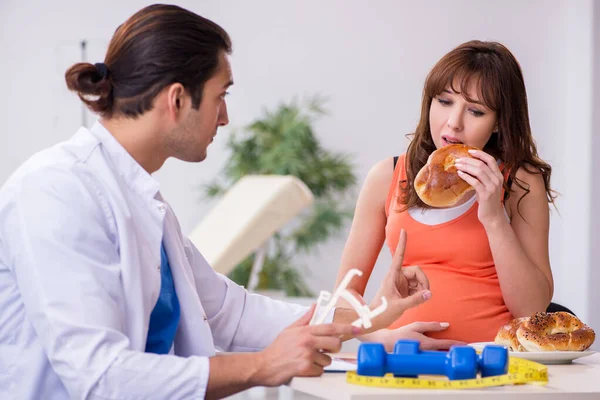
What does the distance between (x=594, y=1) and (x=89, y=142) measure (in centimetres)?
496

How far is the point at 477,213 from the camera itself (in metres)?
2.07

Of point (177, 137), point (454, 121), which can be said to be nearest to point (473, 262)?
point (454, 121)

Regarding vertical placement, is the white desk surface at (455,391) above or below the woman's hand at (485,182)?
below

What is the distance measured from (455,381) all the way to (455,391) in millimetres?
31

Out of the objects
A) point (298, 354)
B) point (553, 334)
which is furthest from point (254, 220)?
point (298, 354)

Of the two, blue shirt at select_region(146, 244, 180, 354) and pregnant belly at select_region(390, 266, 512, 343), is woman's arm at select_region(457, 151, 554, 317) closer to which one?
pregnant belly at select_region(390, 266, 512, 343)

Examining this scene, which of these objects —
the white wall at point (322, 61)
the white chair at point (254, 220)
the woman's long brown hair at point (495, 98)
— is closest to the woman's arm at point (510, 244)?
the woman's long brown hair at point (495, 98)

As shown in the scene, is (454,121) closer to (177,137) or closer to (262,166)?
(177,137)

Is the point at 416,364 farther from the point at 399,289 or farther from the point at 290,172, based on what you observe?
the point at 290,172

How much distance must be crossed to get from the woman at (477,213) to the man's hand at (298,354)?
0.46 m

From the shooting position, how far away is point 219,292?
1959 millimetres

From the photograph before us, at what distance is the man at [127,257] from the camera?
139 cm

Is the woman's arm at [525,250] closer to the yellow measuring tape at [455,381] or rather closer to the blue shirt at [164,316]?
the yellow measuring tape at [455,381]

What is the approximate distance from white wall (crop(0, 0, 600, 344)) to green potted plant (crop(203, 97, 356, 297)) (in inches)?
12.7
